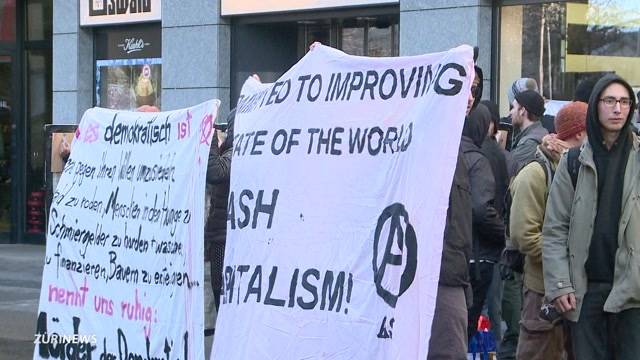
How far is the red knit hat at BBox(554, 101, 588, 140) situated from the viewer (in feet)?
19.9

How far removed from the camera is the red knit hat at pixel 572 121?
6059 mm

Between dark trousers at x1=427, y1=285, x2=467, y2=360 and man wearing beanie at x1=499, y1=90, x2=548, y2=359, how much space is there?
1.72 metres

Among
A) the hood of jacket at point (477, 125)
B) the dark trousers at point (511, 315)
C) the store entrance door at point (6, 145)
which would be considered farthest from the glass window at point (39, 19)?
the hood of jacket at point (477, 125)

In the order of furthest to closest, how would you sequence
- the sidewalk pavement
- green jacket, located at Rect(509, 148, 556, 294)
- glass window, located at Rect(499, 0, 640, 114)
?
glass window, located at Rect(499, 0, 640, 114), the sidewalk pavement, green jacket, located at Rect(509, 148, 556, 294)

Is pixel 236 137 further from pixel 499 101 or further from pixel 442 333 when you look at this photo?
pixel 499 101

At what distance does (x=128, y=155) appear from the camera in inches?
256

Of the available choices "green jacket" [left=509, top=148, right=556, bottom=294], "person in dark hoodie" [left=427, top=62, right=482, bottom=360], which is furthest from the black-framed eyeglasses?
"green jacket" [left=509, top=148, right=556, bottom=294]

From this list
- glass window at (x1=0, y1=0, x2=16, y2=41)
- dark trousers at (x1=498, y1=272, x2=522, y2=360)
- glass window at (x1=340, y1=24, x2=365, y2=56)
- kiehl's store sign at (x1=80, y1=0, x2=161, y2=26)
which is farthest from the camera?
glass window at (x1=0, y1=0, x2=16, y2=41)

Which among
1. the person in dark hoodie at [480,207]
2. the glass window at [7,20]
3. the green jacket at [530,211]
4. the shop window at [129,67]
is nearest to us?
the green jacket at [530,211]

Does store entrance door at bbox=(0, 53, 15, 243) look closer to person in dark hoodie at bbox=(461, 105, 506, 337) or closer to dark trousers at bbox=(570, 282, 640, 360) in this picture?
person in dark hoodie at bbox=(461, 105, 506, 337)

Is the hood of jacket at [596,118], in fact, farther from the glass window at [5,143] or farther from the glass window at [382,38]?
the glass window at [5,143]

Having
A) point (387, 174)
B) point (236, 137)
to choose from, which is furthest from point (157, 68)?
point (387, 174)

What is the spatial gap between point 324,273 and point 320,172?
44 centimetres

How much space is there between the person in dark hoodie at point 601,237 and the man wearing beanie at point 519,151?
1680 millimetres
